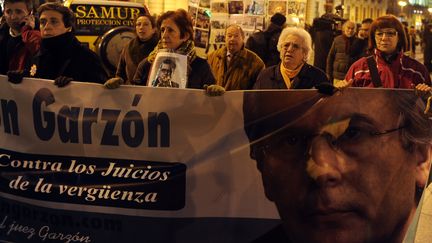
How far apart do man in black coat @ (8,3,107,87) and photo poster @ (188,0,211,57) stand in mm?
5708

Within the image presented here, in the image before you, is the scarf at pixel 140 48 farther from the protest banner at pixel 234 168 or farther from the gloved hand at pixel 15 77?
the protest banner at pixel 234 168

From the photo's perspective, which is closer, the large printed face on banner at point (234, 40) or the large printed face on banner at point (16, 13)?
the large printed face on banner at point (16, 13)

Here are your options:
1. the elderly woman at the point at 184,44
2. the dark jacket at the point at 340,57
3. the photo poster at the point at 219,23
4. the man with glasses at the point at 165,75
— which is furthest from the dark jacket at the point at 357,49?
the man with glasses at the point at 165,75

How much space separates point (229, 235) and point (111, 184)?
805 millimetres

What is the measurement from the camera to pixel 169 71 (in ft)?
14.3

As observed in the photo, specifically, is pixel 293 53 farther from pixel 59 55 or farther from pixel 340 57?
pixel 340 57

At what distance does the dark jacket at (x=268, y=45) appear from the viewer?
9.03 m

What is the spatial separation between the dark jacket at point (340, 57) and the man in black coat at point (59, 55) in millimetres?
5611

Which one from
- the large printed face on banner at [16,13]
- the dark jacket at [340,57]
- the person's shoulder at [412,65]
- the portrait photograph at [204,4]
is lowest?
the dark jacket at [340,57]

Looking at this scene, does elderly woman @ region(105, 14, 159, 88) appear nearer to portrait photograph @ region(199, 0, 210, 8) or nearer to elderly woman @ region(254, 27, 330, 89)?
elderly woman @ region(254, 27, 330, 89)

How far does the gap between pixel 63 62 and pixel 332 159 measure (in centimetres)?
203

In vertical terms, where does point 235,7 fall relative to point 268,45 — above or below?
above

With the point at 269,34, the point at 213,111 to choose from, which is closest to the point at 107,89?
the point at 213,111

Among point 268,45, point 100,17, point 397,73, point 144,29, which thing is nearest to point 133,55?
point 144,29
